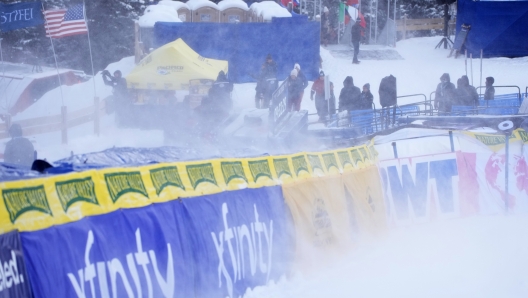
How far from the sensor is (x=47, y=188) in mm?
4988

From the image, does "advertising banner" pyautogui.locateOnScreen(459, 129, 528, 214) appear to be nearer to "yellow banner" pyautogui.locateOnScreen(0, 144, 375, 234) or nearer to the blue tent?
"yellow banner" pyautogui.locateOnScreen(0, 144, 375, 234)

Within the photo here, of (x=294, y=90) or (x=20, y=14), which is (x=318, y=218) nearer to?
(x=294, y=90)

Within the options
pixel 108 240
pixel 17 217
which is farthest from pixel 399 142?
pixel 17 217

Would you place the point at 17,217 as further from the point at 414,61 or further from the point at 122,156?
Answer: the point at 414,61

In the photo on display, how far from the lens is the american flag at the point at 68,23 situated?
19188mm

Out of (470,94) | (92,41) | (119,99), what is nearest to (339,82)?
(470,94)

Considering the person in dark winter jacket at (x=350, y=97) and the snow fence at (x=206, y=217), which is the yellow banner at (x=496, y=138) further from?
the person in dark winter jacket at (x=350, y=97)

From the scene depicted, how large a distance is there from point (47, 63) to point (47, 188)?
34463 millimetres

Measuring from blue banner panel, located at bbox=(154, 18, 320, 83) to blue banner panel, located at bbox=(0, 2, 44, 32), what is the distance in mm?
5449

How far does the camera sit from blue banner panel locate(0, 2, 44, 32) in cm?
1880

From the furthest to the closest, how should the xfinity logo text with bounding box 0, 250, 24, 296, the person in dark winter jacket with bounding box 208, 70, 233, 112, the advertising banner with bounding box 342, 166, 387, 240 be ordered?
the person in dark winter jacket with bounding box 208, 70, 233, 112 < the advertising banner with bounding box 342, 166, 387, 240 < the xfinity logo text with bounding box 0, 250, 24, 296

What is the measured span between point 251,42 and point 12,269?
2062cm

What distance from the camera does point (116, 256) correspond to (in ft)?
17.9

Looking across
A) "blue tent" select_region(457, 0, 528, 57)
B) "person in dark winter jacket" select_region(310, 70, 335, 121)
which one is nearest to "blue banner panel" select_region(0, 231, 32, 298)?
"person in dark winter jacket" select_region(310, 70, 335, 121)
